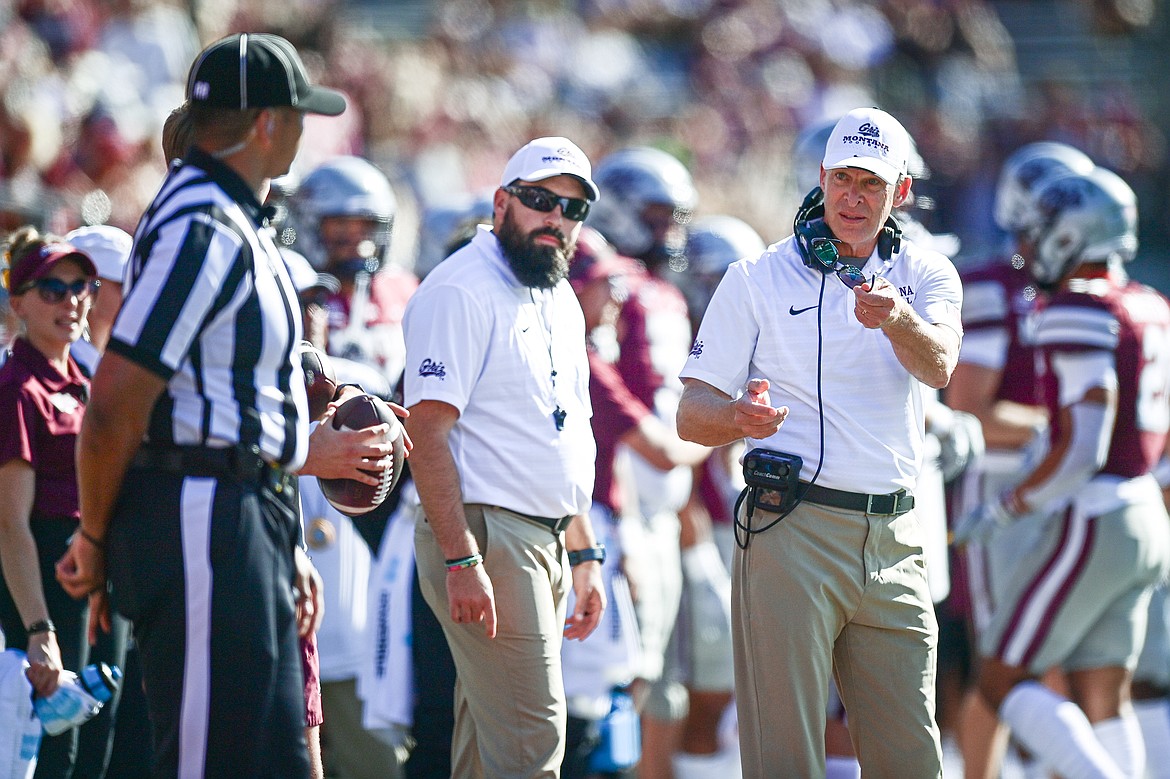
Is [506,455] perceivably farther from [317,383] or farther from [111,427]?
[111,427]

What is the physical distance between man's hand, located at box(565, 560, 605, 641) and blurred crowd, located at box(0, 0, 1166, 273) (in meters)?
6.17

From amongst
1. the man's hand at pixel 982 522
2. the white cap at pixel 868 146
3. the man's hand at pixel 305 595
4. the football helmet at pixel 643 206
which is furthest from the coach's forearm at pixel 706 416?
the football helmet at pixel 643 206

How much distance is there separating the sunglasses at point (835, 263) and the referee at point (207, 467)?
147 centimetres

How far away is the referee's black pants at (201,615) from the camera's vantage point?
3.48m

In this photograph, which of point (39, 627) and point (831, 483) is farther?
point (39, 627)

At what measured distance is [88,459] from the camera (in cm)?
347

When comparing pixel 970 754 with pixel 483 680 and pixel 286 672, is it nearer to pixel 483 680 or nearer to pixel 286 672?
pixel 483 680

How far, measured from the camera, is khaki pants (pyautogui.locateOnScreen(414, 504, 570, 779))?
15.1ft

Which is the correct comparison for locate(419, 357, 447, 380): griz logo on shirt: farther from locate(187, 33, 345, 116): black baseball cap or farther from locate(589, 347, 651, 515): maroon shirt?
locate(589, 347, 651, 515): maroon shirt

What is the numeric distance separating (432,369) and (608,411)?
1504 millimetres

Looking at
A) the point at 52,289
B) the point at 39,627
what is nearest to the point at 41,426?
the point at 52,289

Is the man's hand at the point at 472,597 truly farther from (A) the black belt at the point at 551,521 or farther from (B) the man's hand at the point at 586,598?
(B) the man's hand at the point at 586,598

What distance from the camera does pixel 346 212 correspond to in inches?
266

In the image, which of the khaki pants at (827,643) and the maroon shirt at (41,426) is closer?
the khaki pants at (827,643)
